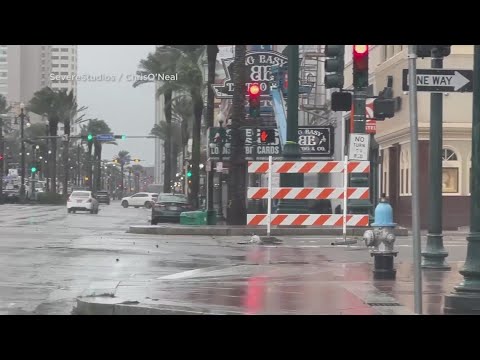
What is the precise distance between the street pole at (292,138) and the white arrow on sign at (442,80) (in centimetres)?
1501

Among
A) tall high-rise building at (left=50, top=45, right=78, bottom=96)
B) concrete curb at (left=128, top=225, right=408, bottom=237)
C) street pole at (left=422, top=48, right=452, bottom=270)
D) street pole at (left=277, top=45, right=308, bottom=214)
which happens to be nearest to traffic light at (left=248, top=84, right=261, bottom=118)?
street pole at (left=277, top=45, right=308, bottom=214)

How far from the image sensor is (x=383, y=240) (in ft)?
47.7

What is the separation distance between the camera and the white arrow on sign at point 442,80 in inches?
417

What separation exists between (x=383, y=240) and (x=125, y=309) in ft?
17.4

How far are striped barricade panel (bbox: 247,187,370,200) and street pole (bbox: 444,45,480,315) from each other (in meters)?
11.8

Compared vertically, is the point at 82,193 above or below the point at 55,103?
below

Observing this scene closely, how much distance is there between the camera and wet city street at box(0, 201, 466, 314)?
11.6 m

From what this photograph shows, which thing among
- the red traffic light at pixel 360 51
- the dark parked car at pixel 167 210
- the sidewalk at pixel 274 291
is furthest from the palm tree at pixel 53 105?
the red traffic light at pixel 360 51

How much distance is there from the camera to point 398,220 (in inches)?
1390

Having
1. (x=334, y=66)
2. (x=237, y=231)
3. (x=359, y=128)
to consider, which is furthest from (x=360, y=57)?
(x=237, y=231)
